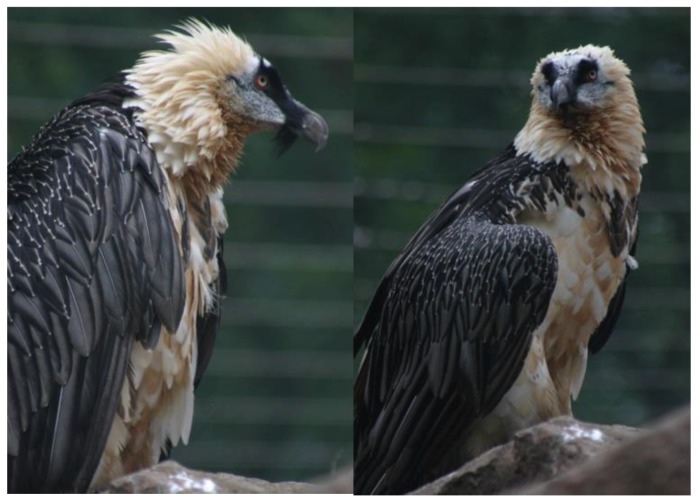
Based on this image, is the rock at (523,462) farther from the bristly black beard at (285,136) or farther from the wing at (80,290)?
the bristly black beard at (285,136)

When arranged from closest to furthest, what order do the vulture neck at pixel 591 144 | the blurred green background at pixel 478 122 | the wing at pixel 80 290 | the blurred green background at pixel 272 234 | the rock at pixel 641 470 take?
the rock at pixel 641 470 → the wing at pixel 80 290 → the vulture neck at pixel 591 144 → the blurred green background at pixel 478 122 → the blurred green background at pixel 272 234

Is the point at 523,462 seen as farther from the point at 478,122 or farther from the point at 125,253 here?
the point at 125,253

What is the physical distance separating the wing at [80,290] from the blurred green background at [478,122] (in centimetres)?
63

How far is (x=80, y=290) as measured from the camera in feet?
13.7

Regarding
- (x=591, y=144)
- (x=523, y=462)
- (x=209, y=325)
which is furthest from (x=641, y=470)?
(x=209, y=325)

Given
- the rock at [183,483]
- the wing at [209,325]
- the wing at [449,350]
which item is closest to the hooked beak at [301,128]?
the wing at [209,325]

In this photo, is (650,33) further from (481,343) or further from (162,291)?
(162,291)

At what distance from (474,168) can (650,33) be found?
0.61m

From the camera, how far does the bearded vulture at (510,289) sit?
4.29 metres

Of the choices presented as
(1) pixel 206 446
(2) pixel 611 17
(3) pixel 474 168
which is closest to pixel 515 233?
(3) pixel 474 168

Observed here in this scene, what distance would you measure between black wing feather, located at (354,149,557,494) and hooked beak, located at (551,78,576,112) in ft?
0.63

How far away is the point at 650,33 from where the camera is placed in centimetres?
453

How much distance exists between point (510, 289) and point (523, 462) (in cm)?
46

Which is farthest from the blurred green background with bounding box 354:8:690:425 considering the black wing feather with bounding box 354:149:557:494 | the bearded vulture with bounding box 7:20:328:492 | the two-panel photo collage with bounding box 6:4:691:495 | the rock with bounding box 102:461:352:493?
the rock with bounding box 102:461:352:493
